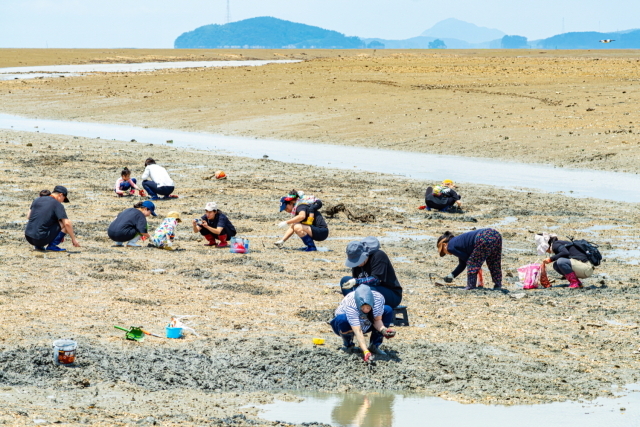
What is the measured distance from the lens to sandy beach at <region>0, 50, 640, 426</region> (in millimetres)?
8672

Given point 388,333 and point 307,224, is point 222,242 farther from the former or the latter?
point 388,333

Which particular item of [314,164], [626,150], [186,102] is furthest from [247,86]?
[626,150]

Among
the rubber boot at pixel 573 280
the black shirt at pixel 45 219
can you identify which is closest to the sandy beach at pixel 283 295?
the rubber boot at pixel 573 280

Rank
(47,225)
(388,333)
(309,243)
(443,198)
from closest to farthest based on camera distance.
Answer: (388,333), (47,225), (309,243), (443,198)

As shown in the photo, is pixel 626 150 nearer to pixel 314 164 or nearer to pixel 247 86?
pixel 314 164

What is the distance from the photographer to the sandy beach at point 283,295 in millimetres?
8672

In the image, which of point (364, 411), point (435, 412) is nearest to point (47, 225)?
point (364, 411)

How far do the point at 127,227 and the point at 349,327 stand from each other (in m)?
6.85

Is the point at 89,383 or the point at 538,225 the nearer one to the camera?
the point at 89,383

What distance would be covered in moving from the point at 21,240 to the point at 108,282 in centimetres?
376

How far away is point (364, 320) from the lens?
30.5ft

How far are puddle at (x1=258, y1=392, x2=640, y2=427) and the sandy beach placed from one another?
0.20 metres

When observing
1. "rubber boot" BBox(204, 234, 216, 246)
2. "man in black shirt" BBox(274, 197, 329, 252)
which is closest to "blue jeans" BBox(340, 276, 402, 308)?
"man in black shirt" BBox(274, 197, 329, 252)

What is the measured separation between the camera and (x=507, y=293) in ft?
41.6
